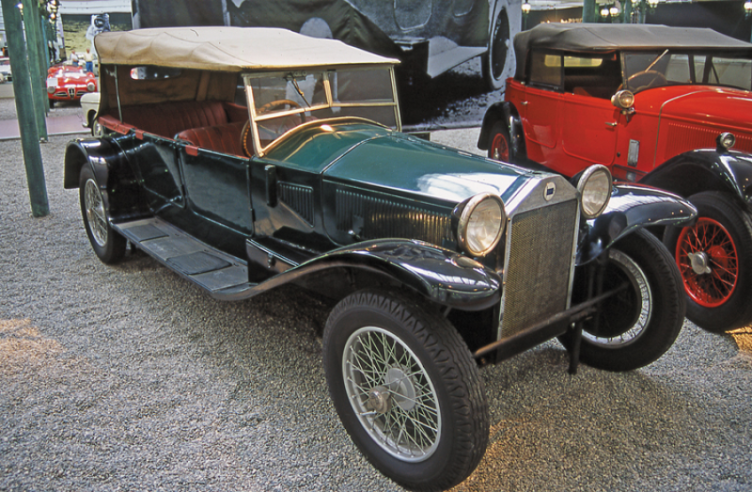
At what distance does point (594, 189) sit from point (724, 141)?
1491 mm

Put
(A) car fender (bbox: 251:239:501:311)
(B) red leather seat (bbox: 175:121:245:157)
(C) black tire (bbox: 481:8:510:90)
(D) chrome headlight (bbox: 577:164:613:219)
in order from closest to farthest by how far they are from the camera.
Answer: (A) car fender (bbox: 251:239:501:311) < (D) chrome headlight (bbox: 577:164:613:219) < (B) red leather seat (bbox: 175:121:245:157) < (C) black tire (bbox: 481:8:510:90)

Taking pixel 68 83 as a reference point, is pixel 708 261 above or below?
below

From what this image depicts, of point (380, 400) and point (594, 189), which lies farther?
point (594, 189)

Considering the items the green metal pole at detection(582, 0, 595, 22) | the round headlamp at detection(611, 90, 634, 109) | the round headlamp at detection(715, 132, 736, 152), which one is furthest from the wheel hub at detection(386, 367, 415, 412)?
the green metal pole at detection(582, 0, 595, 22)

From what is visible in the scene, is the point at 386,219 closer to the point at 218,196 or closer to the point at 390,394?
the point at 390,394

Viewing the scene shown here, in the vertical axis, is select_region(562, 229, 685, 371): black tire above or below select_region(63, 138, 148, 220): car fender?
below

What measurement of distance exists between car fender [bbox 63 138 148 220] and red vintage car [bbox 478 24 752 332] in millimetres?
3039

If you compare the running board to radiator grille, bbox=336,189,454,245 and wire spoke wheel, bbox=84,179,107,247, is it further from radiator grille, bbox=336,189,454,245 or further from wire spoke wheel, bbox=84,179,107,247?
radiator grille, bbox=336,189,454,245

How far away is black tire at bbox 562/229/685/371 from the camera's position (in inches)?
93.4

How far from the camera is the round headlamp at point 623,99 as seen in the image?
403 centimetres

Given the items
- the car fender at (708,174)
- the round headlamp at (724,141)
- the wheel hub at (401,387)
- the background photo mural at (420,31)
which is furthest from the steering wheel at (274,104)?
the background photo mural at (420,31)

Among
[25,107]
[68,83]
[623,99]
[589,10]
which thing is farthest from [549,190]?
[68,83]

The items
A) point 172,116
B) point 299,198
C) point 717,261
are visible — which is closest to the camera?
point 299,198

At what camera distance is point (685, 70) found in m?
4.28
